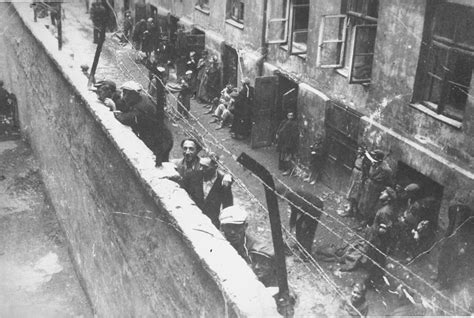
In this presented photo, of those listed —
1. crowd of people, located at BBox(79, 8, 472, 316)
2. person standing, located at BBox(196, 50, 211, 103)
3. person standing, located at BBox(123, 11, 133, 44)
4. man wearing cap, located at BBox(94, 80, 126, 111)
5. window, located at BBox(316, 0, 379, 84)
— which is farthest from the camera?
person standing, located at BBox(123, 11, 133, 44)

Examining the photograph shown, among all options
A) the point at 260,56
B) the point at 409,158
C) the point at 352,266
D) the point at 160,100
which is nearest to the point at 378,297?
the point at 352,266

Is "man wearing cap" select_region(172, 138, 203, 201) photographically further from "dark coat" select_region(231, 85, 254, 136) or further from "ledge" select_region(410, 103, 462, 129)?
"dark coat" select_region(231, 85, 254, 136)

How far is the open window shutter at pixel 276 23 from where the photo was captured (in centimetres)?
1355

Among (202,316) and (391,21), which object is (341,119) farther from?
(202,316)

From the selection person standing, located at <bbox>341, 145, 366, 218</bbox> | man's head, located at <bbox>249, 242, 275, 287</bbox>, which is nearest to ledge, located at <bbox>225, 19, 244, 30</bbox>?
person standing, located at <bbox>341, 145, 366, 218</bbox>

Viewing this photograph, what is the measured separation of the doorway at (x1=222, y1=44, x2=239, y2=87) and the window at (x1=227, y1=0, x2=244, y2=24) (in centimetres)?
84

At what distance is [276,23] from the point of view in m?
14.0

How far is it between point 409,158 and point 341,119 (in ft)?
6.99

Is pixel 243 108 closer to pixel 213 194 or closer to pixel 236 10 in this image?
pixel 236 10

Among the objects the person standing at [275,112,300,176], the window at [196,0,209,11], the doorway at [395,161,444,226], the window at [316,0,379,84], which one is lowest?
the person standing at [275,112,300,176]

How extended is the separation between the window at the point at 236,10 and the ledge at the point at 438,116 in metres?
7.97

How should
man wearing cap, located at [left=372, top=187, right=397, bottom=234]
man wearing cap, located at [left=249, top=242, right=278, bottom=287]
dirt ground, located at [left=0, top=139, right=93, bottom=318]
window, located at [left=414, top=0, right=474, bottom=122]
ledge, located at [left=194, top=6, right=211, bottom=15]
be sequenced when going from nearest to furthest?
man wearing cap, located at [left=249, top=242, right=278, bottom=287] < man wearing cap, located at [left=372, top=187, right=397, bottom=234] < window, located at [left=414, top=0, right=474, bottom=122] < dirt ground, located at [left=0, top=139, right=93, bottom=318] < ledge, located at [left=194, top=6, right=211, bottom=15]

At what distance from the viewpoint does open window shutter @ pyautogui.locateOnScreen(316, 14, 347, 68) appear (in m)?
11.2

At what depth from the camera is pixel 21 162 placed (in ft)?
51.7
